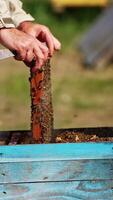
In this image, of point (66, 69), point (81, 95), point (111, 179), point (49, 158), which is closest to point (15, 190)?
point (49, 158)

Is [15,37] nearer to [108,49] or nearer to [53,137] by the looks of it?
[53,137]

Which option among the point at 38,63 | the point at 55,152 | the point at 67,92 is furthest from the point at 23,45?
the point at 67,92

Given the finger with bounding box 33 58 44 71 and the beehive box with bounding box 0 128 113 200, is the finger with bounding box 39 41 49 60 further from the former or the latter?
the beehive box with bounding box 0 128 113 200

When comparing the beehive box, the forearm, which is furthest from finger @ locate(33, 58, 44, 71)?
the beehive box

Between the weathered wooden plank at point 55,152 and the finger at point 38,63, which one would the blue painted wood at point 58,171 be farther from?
the finger at point 38,63

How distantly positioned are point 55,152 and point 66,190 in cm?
17

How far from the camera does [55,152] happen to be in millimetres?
2975

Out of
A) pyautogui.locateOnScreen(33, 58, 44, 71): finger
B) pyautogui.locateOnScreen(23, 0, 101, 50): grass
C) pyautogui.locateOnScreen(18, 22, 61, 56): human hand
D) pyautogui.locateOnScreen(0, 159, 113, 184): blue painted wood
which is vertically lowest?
pyautogui.locateOnScreen(23, 0, 101, 50): grass

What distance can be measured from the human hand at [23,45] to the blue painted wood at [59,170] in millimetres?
480

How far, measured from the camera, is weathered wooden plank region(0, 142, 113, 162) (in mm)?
2963

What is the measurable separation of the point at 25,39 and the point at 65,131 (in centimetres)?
69

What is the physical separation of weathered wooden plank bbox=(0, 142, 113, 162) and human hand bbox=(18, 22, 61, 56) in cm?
45

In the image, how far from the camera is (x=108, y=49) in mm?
8758

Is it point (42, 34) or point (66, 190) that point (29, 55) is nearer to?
point (42, 34)
